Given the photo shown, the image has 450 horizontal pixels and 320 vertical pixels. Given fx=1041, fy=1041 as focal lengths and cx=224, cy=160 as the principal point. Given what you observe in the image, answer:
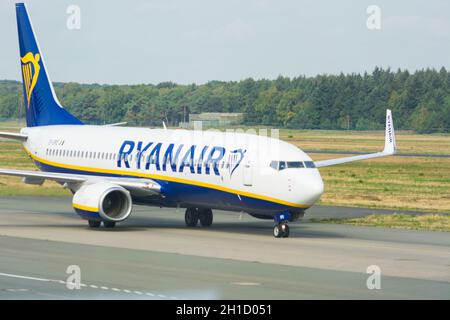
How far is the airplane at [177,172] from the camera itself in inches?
1471

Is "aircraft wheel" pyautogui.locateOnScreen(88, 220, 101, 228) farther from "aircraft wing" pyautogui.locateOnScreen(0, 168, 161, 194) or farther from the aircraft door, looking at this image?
the aircraft door

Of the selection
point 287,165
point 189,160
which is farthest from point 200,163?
point 287,165

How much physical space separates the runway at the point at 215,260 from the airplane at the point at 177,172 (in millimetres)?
1106

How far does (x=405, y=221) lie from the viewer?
45000 mm

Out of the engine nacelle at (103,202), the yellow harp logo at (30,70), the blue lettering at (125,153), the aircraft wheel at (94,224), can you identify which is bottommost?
the aircraft wheel at (94,224)

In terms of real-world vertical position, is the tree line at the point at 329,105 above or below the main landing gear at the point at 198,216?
above

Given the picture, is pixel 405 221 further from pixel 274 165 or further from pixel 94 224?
pixel 94 224

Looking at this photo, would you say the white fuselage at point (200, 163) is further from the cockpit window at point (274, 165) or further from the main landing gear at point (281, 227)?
the main landing gear at point (281, 227)

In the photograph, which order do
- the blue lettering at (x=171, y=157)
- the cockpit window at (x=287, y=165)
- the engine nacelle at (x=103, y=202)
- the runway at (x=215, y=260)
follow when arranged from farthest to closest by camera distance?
the blue lettering at (x=171, y=157) < the engine nacelle at (x=103, y=202) < the cockpit window at (x=287, y=165) < the runway at (x=215, y=260)

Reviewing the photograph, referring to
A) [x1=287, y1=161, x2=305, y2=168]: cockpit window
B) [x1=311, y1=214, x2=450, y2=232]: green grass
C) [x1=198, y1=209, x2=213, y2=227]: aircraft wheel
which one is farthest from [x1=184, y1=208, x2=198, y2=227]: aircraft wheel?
[x1=287, y1=161, x2=305, y2=168]: cockpit window

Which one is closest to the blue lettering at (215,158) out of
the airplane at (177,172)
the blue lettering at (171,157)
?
the airplane at (177,172)

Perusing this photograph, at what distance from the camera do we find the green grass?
4294cm

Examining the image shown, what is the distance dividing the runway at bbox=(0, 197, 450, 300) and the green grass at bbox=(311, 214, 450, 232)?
5.07ft
